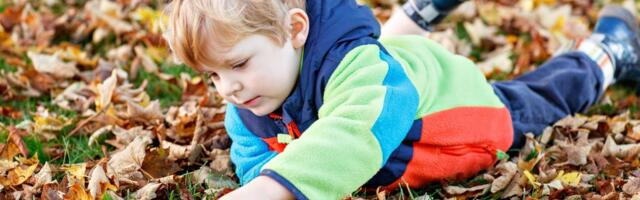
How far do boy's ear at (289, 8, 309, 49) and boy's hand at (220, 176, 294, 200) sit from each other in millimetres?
445

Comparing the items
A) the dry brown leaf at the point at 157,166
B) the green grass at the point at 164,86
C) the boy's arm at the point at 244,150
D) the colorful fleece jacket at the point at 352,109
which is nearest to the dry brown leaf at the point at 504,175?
the colorful fleece jacket at the point at 352,109

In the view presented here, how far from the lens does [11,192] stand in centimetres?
241

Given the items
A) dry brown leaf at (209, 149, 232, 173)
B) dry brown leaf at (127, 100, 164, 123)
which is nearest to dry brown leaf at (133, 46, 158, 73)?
dry brown leaf at (127, 100, 164, 123)

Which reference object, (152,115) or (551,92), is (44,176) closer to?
(152,115)

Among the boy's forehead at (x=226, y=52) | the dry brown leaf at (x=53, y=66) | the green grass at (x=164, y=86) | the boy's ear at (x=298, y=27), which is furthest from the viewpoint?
the dry brown leaf at (x=53, y=66)

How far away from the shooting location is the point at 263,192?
1.97 meters

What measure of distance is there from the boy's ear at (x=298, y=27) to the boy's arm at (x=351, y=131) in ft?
0.42

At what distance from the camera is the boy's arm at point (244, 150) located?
253 cm

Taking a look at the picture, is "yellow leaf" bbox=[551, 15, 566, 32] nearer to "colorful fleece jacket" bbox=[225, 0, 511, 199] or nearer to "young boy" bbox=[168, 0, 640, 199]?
"young boy" bbox=[168, 0, 640, 199]

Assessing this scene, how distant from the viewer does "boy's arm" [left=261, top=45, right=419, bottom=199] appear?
200 centimetres

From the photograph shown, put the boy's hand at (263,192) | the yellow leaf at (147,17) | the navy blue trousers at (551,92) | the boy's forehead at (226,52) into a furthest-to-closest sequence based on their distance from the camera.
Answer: the yellow leaf at (147,17) < the navy blue trousers at (551,92) < the boy's forehead at (226,52) < the boy's hand at (263,192)

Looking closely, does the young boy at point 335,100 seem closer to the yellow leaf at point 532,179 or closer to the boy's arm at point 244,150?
the boy's arm at point 244,150

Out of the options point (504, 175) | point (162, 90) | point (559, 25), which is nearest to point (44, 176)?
point (162, 90)

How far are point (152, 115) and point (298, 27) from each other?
3.20 feet
